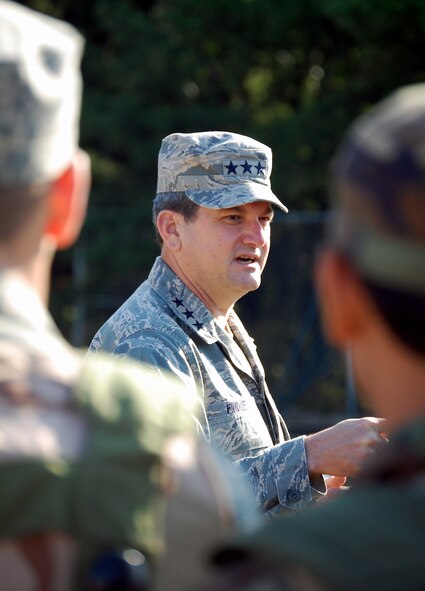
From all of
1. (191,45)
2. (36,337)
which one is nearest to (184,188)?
(36,337)

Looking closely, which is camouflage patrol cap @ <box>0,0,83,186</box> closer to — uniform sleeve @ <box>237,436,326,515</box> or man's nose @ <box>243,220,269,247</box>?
uniform sleeve @ <box>237,436,326,515</box>

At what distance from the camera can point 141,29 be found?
1966cm

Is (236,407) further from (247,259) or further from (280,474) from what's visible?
(247,259)

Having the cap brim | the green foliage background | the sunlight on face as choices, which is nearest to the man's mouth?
the sunlight on face

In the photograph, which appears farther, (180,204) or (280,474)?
(180,204)

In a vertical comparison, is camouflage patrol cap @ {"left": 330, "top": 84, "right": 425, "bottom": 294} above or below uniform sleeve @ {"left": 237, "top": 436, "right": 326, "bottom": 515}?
above

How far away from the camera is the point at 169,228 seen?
4.38 metres

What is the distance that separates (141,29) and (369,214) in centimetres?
1837

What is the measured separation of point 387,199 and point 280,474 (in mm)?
2315

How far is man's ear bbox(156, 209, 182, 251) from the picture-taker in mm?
4332

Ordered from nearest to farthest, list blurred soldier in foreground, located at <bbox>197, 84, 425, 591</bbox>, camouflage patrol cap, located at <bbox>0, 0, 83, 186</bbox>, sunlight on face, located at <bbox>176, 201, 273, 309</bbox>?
blurred soldier in foreground, located at <bbox>197, 84, 425, 591</bbox> < camouflage patrol cap, located at <bbox>0, 0, 83, 186</bbox> < sunlight on face, located at <bbox>176, 201, 273, 309</bbox>

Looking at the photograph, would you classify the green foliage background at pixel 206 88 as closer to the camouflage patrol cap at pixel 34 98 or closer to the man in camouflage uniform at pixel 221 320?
the man in camouflage uniform at pixel 221 320

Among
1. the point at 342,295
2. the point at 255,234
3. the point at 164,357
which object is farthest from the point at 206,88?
the point at 342,295

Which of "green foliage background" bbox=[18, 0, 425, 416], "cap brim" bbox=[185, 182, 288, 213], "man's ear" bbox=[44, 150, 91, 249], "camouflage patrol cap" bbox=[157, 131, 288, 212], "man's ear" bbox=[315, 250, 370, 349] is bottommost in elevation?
"green foliage background" bbox=[18, 0, 425, 416]
